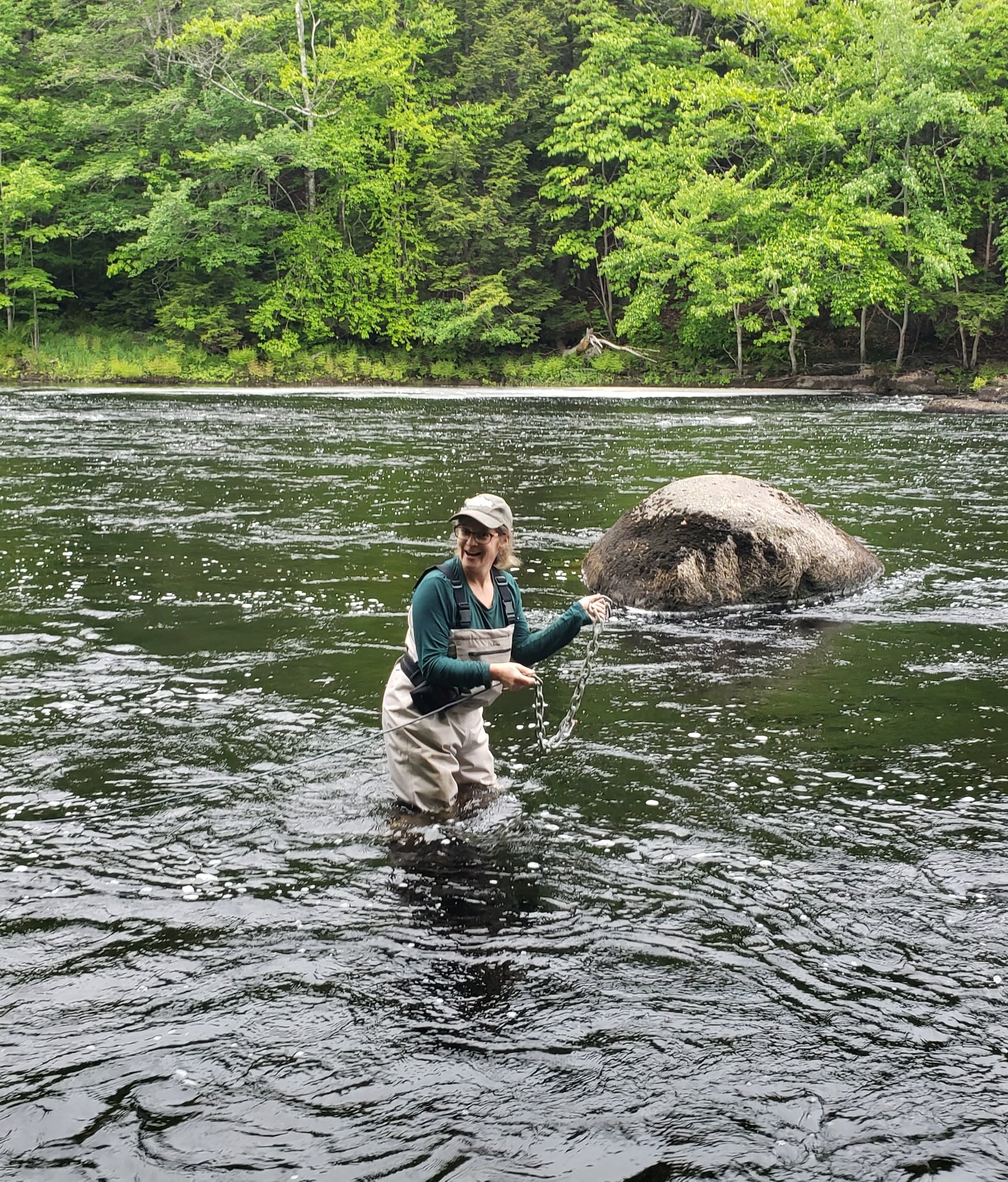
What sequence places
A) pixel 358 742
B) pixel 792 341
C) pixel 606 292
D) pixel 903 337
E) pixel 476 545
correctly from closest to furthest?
pixel 476 545 → pixel 358 742 → pixel 903 337 → pixel 792 341 → pixel 606 292

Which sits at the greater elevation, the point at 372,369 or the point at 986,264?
the point at 986,264

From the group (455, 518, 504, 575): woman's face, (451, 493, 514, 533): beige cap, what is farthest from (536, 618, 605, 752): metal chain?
(451, 493, 514, 533): beige cap

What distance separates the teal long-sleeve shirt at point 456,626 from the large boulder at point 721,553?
4.50 metres

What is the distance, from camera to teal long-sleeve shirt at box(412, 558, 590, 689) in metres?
4.64

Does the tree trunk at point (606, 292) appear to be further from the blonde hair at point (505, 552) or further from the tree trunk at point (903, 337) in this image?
the blonde hair at point (505, 552)

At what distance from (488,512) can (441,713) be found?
100cm

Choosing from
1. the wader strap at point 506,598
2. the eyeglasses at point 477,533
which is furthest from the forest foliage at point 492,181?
the eyeglasses at point 477,533

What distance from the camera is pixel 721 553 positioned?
9500mm

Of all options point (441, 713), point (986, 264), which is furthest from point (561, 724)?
point (986, 264)

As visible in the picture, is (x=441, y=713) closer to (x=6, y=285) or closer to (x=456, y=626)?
(x=456, y=626)

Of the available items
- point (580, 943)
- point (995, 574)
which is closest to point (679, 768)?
point (580, 943)

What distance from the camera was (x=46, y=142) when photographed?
43562 millimetres

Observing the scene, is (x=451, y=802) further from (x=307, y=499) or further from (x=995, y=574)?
(x=307, y=499)

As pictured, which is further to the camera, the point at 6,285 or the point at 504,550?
the point at 6,285
